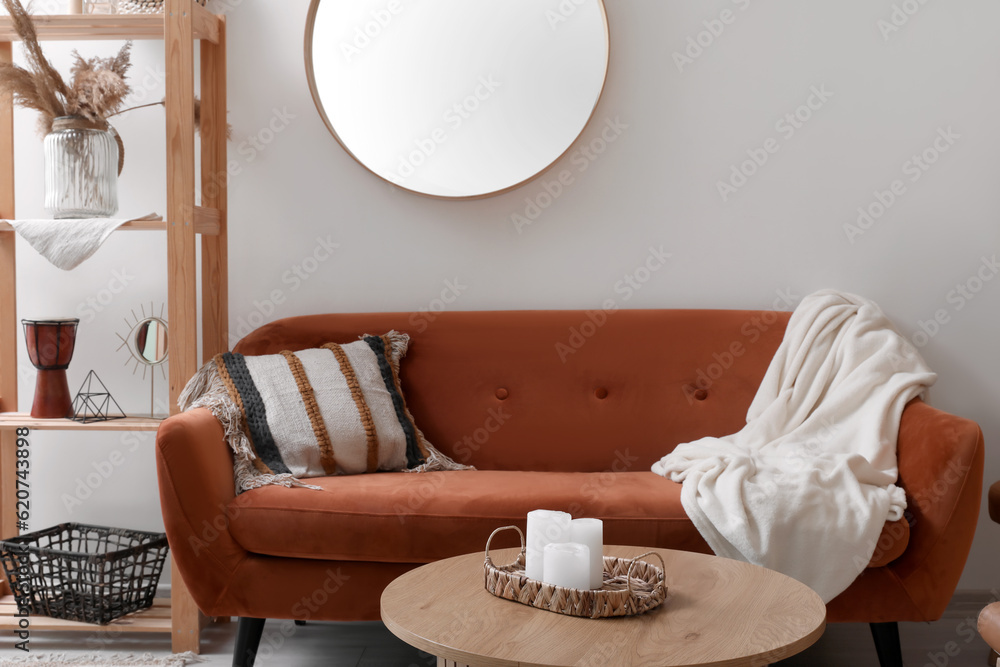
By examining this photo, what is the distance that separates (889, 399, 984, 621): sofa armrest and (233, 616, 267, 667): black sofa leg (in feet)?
4.60

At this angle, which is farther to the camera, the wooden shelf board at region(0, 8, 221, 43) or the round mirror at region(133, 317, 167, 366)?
the round mirror at region(133, 317, 167, 366)

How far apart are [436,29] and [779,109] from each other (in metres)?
1.09

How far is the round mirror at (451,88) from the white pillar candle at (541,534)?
4.77 ft

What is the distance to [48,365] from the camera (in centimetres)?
213

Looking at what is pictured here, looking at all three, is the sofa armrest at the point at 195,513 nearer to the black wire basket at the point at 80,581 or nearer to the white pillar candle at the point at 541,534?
the black wire basket at the point at 80,581

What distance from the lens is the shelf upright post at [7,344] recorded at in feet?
7.54

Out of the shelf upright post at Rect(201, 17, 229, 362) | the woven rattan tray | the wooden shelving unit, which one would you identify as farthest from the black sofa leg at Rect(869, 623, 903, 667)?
the shelf upright post at Rect(201, 17, 229, 362)

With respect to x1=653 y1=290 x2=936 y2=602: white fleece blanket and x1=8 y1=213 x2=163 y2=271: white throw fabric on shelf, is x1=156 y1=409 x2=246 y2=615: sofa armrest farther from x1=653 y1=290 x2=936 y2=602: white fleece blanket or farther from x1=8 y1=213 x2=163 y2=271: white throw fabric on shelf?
x1=653 y1=290 x2=936 y2=602: white fleece blanket

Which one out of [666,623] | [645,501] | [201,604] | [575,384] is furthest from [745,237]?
[201,604]

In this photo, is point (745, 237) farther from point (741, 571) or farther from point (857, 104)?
point (741, 571)

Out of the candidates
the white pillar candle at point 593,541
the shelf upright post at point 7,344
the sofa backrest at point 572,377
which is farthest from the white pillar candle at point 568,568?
the shelf upright post at point 7,344

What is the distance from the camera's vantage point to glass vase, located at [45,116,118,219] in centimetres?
213

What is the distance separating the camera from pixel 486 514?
1.71m

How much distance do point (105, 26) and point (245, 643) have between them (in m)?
1.64
